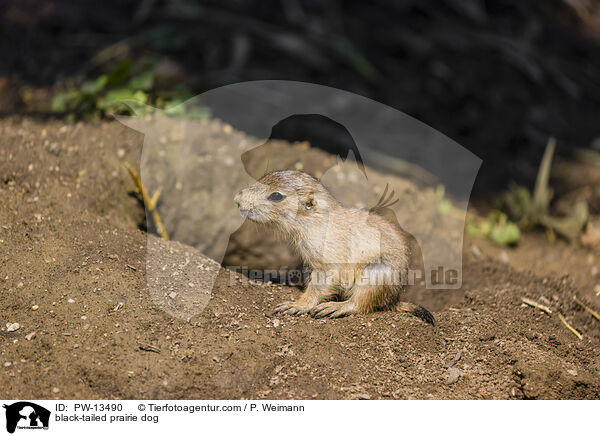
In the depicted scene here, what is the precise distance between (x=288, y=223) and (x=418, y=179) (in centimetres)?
274

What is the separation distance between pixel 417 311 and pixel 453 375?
1.59ft

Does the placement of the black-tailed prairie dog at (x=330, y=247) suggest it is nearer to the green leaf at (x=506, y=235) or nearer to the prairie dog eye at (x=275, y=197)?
the prairie dog eye at (x=275, y=197)

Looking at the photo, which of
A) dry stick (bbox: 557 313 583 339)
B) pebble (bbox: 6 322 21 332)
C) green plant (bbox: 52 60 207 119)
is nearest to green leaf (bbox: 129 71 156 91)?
green plant (bbox: 52 60 207 119)

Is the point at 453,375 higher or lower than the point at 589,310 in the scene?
lower

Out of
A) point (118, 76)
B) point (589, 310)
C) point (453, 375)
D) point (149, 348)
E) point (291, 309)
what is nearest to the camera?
point (149, 348)

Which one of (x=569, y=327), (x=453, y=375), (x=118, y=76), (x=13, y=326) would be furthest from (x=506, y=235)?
(x=13, y=326)

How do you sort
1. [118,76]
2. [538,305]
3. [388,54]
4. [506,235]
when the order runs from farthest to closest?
[388,54], [506,235], [118,76], [538,305]

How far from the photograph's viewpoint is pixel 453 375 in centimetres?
286

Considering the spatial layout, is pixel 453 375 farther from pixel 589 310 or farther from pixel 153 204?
pixel 153 204

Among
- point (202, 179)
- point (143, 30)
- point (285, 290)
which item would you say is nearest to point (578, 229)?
point (285, 290)

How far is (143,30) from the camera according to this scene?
6828 millimetres

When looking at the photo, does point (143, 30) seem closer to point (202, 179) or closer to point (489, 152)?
point (202, 179)
